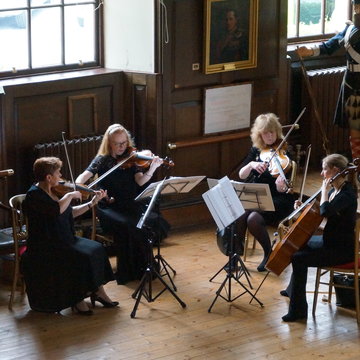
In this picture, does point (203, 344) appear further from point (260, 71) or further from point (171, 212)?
point (260, 71)

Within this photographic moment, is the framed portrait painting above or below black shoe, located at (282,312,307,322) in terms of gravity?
above

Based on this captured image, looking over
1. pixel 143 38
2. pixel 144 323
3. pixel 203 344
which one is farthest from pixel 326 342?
pixel 143 38

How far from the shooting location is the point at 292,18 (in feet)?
28.4

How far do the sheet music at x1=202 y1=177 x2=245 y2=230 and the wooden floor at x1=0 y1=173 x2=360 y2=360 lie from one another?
64 centimetres

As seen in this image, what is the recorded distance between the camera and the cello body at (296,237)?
5938 mm

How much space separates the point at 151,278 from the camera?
248 inches

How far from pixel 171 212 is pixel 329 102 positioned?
186cm

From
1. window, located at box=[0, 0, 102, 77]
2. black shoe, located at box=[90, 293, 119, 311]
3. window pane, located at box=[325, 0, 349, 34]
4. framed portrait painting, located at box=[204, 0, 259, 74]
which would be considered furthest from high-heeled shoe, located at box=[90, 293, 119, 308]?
window pane, located at box=[325, 0, 349, 34]

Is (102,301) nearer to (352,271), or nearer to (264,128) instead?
(352,271)

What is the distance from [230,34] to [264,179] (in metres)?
1.34

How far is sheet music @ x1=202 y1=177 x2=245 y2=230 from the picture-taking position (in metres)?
6.01

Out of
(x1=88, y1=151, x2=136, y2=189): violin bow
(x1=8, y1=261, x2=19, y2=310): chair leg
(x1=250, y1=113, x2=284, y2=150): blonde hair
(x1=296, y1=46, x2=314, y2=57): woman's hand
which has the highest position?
(x1=296, y1=46, x2=314, y2=57): woman's hand

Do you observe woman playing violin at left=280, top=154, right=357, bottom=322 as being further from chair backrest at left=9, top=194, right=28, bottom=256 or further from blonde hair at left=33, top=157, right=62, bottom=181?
chair backrest at left=9, top=194, right=28, bottom=256

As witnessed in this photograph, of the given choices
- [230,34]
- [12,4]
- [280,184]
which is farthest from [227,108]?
[12,4]
